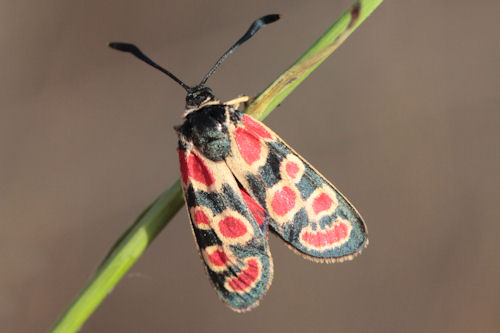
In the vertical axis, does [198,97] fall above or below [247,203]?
above

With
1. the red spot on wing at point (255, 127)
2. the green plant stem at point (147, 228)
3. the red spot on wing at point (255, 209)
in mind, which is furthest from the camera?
the red spot on wing at point (255, 209)

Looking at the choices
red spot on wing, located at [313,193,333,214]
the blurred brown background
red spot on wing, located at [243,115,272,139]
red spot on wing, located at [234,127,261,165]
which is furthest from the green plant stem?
the blurred brown background

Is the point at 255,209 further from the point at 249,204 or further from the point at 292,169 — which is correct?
the point at 292,169

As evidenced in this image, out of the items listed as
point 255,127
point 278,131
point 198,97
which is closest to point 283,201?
point 255,127

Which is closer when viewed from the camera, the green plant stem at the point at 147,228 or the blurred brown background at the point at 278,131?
the green plant stem at the point at 147,228

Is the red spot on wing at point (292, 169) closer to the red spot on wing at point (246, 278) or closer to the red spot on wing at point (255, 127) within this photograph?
the red spot on wing at point (255, 127)

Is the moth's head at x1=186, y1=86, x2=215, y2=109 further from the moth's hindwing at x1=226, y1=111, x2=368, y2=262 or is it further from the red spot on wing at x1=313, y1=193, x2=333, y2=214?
the red spot on wing at x1=313, y1=193, x2=333, y2=214

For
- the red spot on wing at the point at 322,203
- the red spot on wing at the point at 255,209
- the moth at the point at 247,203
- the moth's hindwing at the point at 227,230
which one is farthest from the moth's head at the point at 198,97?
the red spot on wing at the point at 322,203
